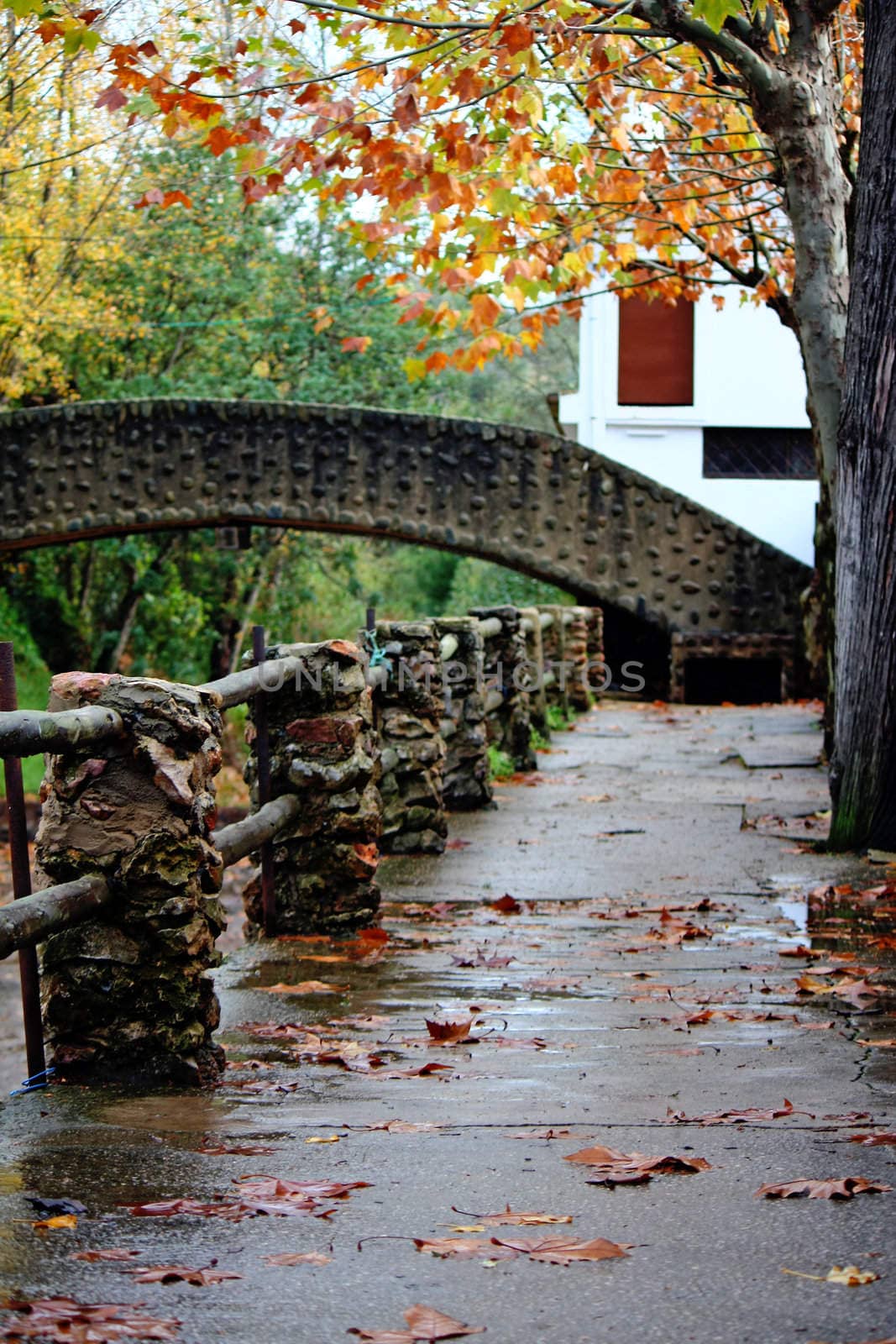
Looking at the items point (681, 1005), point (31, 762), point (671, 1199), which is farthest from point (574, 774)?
point (31, 762)

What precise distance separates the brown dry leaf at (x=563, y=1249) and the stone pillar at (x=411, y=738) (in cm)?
501

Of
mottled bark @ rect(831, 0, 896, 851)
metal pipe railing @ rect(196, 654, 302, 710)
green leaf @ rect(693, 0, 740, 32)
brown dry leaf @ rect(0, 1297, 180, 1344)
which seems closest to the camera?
brown dry leaf @ rect(0, 1297, 180, 1344)

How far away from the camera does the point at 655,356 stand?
958 inches

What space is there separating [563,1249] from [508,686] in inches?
342

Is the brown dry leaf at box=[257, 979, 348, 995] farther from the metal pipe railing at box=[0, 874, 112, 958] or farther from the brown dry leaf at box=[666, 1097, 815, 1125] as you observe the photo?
the brown dry leaf at box=[666, 1097, 815, 1125]

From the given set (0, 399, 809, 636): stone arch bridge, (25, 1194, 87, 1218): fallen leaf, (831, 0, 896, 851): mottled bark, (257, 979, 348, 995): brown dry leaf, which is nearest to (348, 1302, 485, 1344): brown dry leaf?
(25, 1194, 87, 1218): fallen leaf

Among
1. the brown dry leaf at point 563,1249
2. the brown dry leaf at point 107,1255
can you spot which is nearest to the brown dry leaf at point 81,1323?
the brown dry leaf at point 107,1255

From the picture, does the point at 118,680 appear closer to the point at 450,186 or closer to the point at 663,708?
the point at 450,186

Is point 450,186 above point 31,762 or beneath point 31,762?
above

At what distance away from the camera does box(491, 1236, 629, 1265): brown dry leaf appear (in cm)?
241

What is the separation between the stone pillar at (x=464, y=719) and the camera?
8938 mm

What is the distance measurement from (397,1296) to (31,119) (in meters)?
11.0

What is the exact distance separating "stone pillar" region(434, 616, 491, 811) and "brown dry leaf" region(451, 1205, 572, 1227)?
6009mm

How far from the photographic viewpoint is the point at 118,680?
3771 mm
